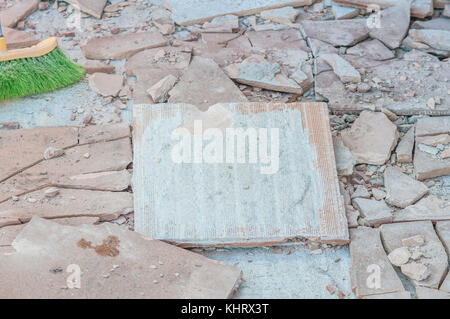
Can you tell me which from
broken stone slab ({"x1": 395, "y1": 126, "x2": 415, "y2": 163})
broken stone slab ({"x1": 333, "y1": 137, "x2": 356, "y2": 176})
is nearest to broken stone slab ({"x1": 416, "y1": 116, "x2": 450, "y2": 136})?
broken stone slab ({"x1": 395, "y1": 126, "x2": 415, "y2": 163})

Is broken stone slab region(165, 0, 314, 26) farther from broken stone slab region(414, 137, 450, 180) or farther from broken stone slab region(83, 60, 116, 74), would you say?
broken stone slab region(414, 137, 450, 180)

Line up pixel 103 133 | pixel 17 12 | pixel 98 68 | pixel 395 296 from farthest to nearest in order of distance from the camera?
pixel 17 12
pixel 98 68
pixel 103 133
pixel 395 296

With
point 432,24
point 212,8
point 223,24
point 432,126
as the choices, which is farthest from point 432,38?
point 212,8

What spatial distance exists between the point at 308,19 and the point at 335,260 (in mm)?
2720

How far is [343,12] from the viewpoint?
18.6 feet

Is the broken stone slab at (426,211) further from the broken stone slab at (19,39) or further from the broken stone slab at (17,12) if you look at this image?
the broken stone slab at (17,12)

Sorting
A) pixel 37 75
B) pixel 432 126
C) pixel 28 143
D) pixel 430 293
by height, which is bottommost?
pixel 430 293

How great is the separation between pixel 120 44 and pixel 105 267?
95.6 inches

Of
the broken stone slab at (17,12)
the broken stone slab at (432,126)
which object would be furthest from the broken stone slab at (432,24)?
the broken stone slab at (17,12)

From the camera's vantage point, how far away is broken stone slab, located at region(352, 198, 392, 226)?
3.87m

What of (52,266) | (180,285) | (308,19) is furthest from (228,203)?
(308,19)

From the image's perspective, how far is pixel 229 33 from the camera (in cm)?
546

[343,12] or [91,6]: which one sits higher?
[91,6]

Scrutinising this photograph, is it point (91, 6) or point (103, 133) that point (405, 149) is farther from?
Answer: point (91, 6)
